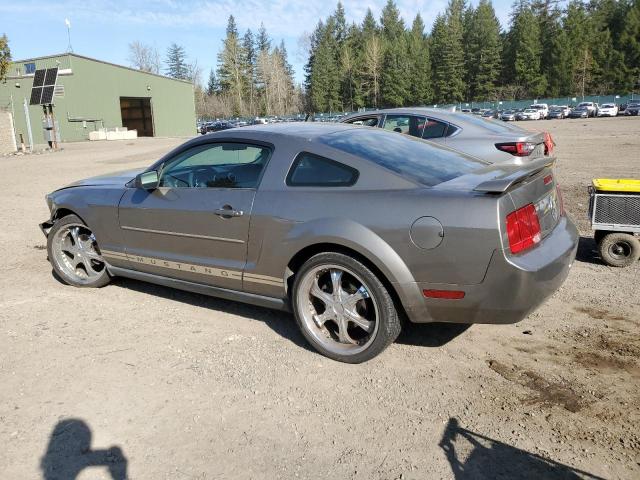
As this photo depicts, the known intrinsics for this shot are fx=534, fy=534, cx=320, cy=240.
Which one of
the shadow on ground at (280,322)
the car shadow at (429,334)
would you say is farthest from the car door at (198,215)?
the car shadow at (429,334)

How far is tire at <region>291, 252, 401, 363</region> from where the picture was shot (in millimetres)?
3416

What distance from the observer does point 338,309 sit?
363 centimetres

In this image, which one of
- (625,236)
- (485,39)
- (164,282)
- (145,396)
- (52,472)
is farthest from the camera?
(485,39)

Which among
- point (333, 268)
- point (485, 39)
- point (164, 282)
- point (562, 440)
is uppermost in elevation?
point (485, 39)

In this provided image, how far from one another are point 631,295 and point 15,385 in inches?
189

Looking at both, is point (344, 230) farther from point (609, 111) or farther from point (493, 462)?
point (609, 111)

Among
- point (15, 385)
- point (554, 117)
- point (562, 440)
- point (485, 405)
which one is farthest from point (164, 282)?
point (554, 117)

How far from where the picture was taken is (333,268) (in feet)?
11.8

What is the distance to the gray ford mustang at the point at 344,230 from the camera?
313 centimetres

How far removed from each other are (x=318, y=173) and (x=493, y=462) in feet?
6.87

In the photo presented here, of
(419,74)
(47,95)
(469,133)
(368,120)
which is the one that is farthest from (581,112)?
(469,133)

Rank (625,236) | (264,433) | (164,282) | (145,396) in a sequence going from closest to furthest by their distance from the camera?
1. (264,433)
2. (145,396)
3. (164,282)
4. (625,236)

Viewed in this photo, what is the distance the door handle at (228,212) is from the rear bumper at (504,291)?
1.43 metres

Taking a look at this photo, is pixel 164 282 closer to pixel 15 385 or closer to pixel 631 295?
pixel 15 385
